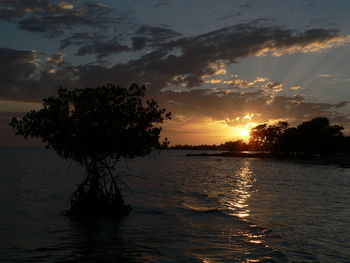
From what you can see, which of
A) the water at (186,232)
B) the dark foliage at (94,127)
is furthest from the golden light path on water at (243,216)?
the dark foliage at (94,127)

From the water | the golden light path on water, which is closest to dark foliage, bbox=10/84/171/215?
the water

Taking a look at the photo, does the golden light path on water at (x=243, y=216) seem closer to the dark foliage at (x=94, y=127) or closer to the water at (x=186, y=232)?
the water at (x=186, y=232)

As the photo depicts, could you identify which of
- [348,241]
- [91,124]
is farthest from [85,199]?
[348,241]

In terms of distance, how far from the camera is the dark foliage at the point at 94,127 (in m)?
26.5

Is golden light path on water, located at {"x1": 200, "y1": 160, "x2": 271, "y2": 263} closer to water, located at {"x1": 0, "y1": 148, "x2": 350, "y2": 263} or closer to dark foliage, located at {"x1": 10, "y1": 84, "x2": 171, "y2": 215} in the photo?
Result: water, located at {"x1": 0, "y1": 148, "x2": 350, "y2": 263}

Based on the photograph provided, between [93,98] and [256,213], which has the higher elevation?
[93,98]

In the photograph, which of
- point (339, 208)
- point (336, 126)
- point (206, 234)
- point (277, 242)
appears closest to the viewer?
point (277, 242)

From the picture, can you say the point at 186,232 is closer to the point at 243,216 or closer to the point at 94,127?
the point at 243,216

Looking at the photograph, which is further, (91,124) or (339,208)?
(339,208)

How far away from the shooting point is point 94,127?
2658 cm

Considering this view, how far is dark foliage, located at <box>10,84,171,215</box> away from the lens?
26.5 meters

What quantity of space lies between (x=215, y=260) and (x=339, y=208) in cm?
2002

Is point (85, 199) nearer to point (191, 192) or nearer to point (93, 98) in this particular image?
point (93, 98)

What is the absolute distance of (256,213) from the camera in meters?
30.6
